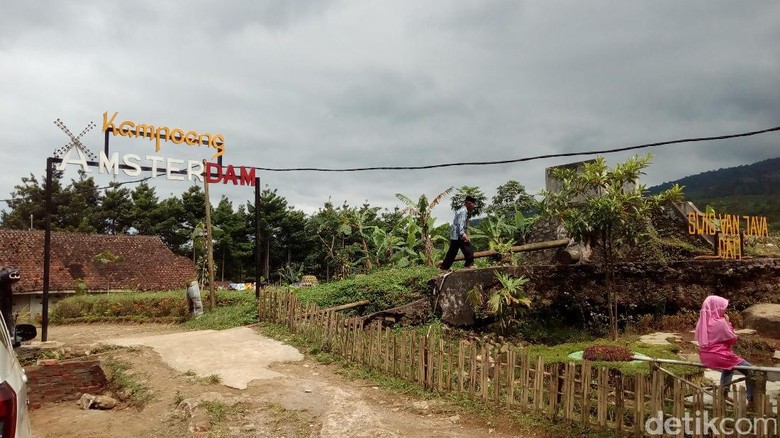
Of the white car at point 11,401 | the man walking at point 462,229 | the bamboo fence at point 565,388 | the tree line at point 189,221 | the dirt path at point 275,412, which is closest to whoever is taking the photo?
the white car at point 11,401

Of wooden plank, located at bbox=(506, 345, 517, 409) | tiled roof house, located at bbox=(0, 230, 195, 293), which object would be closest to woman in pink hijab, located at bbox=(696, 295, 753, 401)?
wooden plank, located at bbox=(506, 345, 517, 409)

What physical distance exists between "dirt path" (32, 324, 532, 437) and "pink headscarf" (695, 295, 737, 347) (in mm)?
2553

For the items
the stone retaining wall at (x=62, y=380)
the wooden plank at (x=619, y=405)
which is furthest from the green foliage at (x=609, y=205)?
the stone retaining wall at (x=62, y=380)

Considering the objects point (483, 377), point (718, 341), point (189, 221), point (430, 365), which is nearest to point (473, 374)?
point (483, 377)

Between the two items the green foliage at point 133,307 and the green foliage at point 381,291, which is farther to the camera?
the green foliage at point 133,307

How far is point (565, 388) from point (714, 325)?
1.85m

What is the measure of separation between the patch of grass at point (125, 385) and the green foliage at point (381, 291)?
481 centimetres

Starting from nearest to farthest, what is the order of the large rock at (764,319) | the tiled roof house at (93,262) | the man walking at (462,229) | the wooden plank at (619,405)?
the wooden plank at (619,405), the large rock at (764,319), the man walking at (462,229), the tiled roof house at (93,262)

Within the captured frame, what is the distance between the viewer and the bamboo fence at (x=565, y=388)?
518cm

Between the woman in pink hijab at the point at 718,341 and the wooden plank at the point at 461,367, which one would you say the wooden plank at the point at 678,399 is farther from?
the wooden plank at the point at 461,367

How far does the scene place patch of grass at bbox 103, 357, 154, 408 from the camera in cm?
791

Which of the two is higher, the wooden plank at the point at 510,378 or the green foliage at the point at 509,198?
the green foliage at the point at 509,198

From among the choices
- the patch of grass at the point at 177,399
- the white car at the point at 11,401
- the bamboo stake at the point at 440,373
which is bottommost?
the patch of grass at the point at 177,399

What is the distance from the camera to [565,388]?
237 inches
